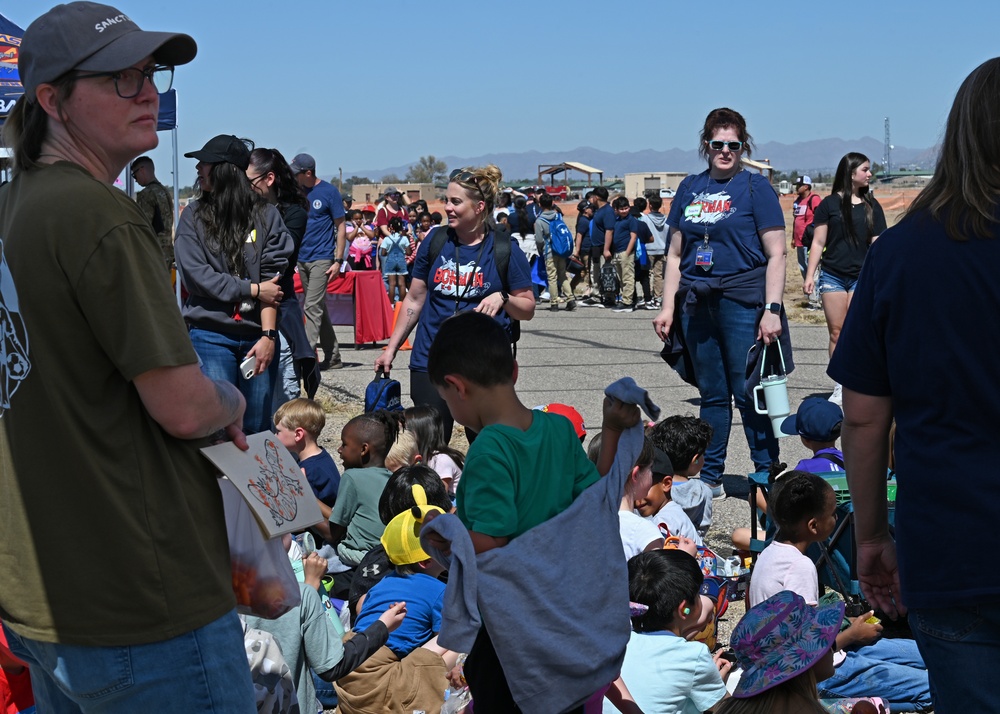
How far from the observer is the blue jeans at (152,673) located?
1.98 m

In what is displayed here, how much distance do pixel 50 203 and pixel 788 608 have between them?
2.10 metres

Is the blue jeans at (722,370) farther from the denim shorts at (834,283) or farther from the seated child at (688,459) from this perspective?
the denim shorts at (834,283)

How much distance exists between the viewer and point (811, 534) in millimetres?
4367

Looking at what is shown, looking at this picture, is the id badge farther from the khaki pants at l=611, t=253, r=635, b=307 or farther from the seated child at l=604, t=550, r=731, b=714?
the khaki pants at l=611, t=253, r=635, b=307

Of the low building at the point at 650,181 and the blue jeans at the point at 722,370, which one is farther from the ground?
the low building at the point at 650,181

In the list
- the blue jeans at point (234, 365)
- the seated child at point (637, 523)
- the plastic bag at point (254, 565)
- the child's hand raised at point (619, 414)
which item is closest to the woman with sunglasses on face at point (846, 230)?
the seated child at point (637, 523)

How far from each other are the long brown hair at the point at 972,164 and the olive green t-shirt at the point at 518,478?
3.45 ft

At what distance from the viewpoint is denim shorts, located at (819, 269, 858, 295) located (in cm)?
848

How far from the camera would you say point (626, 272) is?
699 inches

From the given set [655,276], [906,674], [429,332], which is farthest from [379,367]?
[655,276]

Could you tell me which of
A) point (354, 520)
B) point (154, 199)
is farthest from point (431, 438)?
point (154, 199)

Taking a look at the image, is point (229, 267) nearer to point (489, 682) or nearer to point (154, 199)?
point (489, 682)

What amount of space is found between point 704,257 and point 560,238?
41.4 feet

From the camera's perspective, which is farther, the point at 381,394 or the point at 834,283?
the point at 834,283
